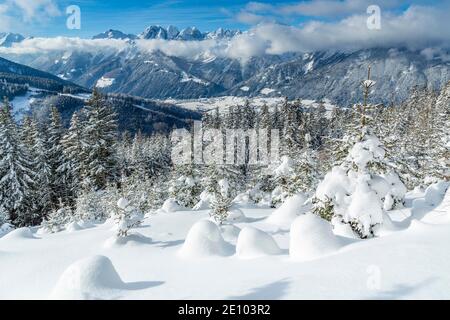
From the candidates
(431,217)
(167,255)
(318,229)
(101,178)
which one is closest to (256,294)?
(318,229)

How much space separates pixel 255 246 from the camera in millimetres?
10641

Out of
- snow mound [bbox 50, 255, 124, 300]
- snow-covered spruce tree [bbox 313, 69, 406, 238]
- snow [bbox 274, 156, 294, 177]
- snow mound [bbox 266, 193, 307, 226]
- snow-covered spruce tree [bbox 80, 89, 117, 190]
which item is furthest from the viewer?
snow-covered spruce tree [bbox 80, 89, 117, 190]

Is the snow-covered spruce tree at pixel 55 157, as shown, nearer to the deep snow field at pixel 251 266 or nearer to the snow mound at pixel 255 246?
the deep snow field at pixel 251 266

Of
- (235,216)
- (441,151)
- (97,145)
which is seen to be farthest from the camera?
(97,145)

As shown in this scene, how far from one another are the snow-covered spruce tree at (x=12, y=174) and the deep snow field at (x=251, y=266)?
27220 mm

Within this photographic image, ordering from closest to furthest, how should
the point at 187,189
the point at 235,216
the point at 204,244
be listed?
the point at 204,244, the point at 235,216, the point at 187,189

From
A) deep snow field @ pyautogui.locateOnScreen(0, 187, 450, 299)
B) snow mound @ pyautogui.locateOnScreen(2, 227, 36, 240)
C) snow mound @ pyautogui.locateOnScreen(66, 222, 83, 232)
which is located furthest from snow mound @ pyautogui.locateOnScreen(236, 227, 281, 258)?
snow mound @ pyautogui.locateOnScreen(66, 222, 83, 232)

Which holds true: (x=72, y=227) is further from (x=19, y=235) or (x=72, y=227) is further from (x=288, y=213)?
(x=288, y=213)

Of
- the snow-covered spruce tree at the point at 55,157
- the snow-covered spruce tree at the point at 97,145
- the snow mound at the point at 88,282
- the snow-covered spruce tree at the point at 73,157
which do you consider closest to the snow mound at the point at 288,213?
the snow mound at the point at 88,282

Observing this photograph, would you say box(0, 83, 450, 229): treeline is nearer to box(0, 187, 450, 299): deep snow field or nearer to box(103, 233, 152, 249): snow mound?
box(103, 233, 152, 249): snow mound

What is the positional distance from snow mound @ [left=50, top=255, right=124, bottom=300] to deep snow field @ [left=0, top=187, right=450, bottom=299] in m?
0.02

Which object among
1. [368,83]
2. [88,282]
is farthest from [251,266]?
[368,83]

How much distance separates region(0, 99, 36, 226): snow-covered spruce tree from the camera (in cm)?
3881

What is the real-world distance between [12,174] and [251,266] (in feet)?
124
